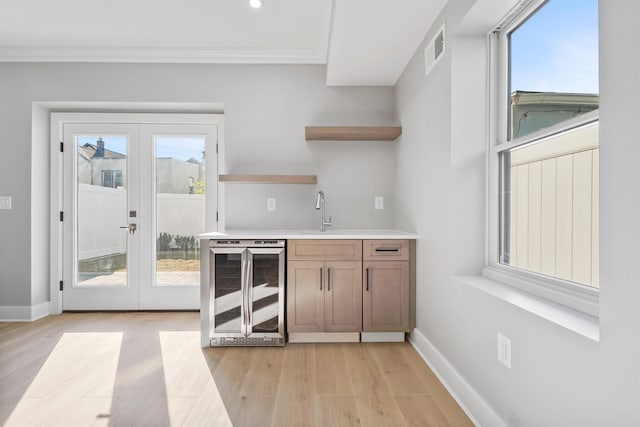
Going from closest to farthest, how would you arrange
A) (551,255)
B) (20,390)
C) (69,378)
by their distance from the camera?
(551,255) < (20,390) < (69,378)

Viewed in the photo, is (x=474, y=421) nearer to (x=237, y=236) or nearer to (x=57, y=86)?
(x=237, y=236)

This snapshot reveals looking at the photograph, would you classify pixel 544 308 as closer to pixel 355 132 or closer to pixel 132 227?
pixel 355 132

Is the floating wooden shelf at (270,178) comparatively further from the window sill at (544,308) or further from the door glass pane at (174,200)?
the window sill at (544,308)

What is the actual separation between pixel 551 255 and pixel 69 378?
283 centimetres

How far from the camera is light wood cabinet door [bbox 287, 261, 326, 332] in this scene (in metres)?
2.75

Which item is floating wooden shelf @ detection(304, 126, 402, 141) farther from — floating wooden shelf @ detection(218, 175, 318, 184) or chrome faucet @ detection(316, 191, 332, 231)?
chrome faucet @ detection(316, 191, 332, 231)

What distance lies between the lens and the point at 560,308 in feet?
4.38

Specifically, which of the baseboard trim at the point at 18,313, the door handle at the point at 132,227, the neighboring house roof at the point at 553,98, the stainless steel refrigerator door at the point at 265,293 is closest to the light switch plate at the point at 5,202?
the baseboard trim at the point at 18,313

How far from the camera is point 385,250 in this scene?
279cm

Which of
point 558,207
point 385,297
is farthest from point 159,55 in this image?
point 558,207

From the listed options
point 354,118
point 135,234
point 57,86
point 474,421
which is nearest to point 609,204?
point 474,421

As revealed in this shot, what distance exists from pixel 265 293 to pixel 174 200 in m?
1.59

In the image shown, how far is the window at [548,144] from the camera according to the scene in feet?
4.23

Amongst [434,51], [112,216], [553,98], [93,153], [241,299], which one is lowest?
[241,299]
